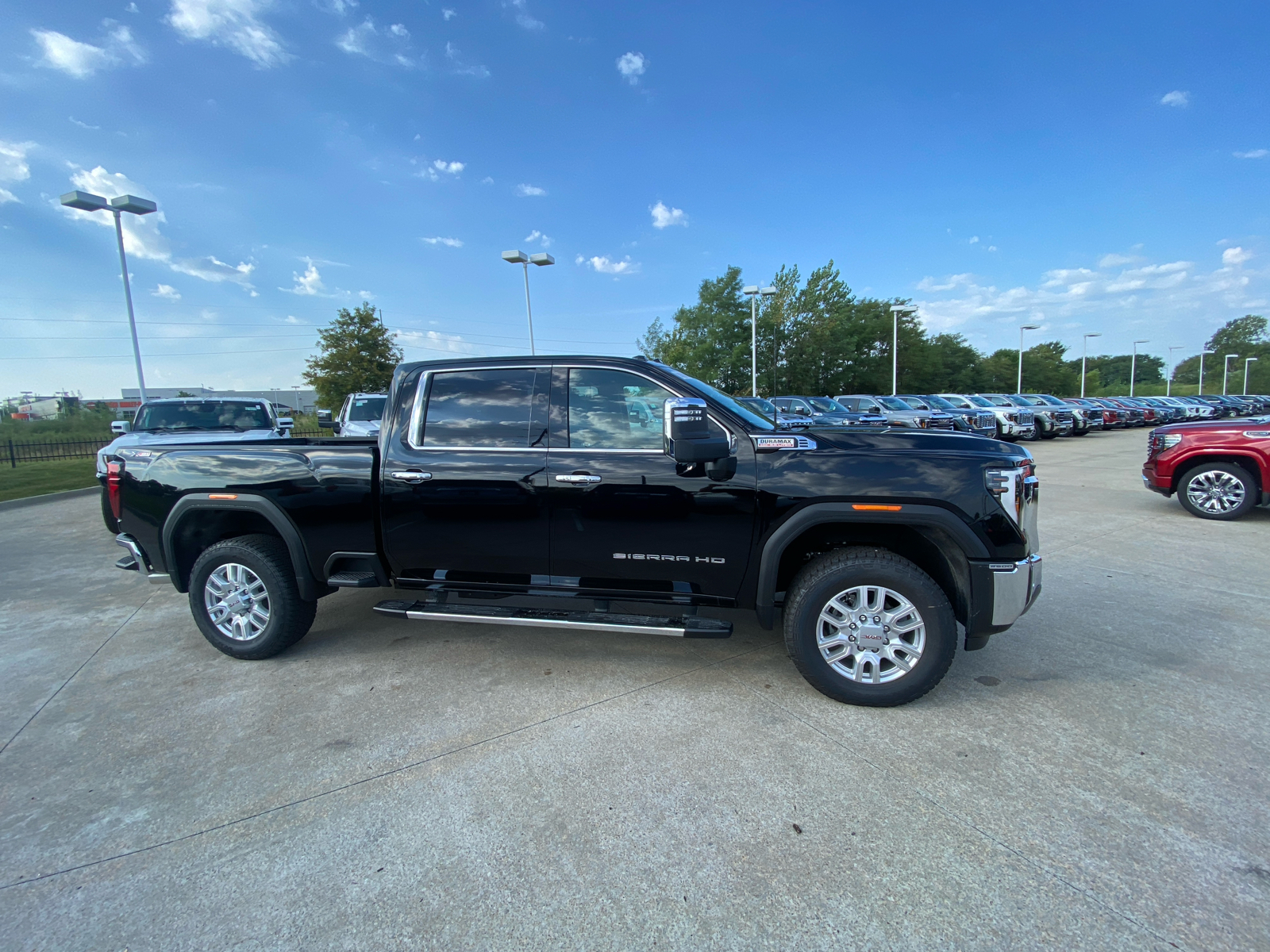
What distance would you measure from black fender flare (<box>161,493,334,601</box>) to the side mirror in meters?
2.49

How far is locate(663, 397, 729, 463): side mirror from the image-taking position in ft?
9.84

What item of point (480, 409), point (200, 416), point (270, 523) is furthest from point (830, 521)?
point (200, 416)

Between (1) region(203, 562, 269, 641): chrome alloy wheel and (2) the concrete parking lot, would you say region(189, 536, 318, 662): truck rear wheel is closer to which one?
(1) region(203, 562, 269, 641): chrome alloy wheel

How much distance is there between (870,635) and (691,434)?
1.40 m

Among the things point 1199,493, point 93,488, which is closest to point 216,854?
point 1199,493

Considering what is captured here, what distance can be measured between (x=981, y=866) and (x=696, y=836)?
99 centimetres

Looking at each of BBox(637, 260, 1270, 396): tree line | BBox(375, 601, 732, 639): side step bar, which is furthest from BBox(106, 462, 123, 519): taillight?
BBox(637, 260, 1270, 396): tree line

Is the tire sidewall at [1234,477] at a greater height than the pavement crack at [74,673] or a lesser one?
greater

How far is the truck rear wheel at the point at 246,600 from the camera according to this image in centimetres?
391

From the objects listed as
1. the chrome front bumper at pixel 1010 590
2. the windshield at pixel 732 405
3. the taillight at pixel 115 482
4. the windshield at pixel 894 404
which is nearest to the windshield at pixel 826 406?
the windshield at pixel 894 404

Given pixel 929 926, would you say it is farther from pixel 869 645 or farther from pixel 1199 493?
pixel 1199 493

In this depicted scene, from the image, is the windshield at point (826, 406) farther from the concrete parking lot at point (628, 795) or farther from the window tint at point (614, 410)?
the window tint at point (614, 410)

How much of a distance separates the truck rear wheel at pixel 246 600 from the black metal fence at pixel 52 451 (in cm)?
1957

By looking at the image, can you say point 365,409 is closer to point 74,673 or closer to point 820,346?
point 74,673
